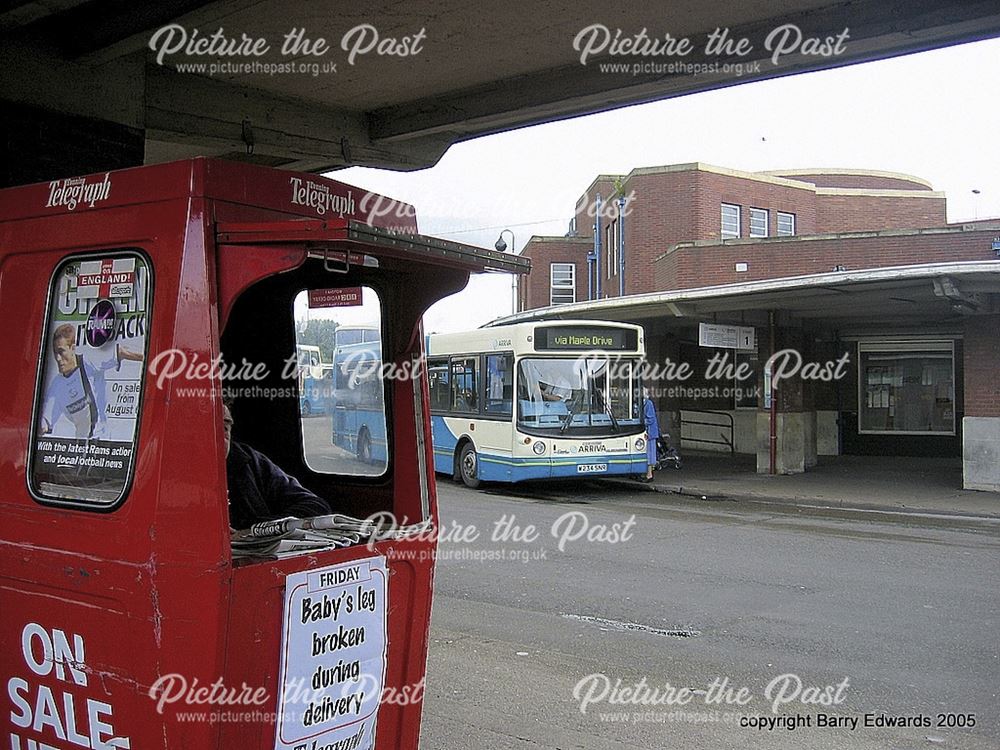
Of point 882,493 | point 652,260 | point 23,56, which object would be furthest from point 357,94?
point 652,260

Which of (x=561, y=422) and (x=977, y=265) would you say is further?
(x=561, y=422)

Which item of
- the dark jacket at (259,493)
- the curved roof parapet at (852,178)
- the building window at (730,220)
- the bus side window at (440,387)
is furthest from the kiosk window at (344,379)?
the curved roof parapet at (852,178)

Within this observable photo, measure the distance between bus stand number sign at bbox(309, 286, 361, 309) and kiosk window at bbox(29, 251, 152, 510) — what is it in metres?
1.18

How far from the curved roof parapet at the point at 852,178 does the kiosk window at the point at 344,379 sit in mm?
39112

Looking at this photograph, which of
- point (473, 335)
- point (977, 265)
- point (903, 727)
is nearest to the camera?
point (903, 727)

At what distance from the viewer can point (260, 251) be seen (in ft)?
10.5

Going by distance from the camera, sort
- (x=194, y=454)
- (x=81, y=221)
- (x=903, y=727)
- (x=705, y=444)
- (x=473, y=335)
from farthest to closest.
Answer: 1. (x=705, y=444)
2. (x=473, y=335)
3. (x=903, y=727)
4. (x=81, y=221)
5. (x=194, y=454)

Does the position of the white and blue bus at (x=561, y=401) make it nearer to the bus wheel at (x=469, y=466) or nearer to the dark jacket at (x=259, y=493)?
the bus wheel at (x=469, y=466)

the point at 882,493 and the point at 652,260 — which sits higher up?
the point at 652,260

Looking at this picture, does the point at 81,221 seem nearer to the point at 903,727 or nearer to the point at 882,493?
the point at 903,727

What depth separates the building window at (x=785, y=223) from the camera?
33062 mm

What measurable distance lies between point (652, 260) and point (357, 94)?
87.5ft

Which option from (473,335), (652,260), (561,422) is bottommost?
(561,422)

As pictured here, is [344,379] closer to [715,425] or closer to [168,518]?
[168,518]
